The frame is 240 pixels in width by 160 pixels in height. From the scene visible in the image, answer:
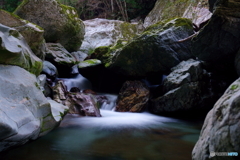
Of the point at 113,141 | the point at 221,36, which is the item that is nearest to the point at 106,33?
the point at 221,36

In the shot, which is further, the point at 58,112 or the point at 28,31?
the point at 28,31

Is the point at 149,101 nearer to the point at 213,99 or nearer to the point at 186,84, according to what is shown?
the point at 186,84

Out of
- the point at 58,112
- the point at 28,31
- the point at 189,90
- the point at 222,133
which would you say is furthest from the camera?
the point at 189,90

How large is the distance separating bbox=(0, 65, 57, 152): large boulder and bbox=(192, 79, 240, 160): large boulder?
89.6 inches

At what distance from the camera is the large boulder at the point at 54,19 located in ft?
28.3

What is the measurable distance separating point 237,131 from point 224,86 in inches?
195

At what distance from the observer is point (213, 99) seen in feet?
19.8

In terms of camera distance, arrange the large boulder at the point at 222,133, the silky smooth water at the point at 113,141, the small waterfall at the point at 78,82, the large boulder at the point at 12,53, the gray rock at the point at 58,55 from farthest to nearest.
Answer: the gray rock at the point at 58,55
the small waterfall at the point at 78,82
the large boulder at the point at 12,53
the silky smooth water at the point at 113,141
the large boulder at the point at 222,133

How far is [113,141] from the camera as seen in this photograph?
3910 millimetres

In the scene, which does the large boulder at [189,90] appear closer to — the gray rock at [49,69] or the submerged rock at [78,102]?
the submerged rock at [78,102]

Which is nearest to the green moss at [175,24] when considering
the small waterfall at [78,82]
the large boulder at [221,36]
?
the large boulder at [221,36]

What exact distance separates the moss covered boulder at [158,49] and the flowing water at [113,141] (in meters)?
2.12

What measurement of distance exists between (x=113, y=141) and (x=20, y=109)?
1.86 metres

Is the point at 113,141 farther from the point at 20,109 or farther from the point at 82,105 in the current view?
the point at 82,105
